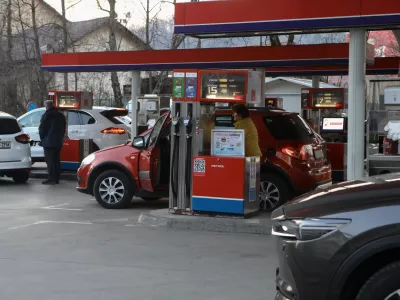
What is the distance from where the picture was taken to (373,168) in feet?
35.7

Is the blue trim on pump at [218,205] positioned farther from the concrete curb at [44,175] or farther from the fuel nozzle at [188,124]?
the concrete curb at [44,175]

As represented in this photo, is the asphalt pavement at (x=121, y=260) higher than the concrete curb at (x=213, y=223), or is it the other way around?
the concrete curb at (x=213, y=223)

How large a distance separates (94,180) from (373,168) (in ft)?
15.9

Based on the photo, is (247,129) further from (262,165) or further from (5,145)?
(5,145)

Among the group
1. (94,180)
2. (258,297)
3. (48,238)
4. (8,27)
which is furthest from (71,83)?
(258,297)

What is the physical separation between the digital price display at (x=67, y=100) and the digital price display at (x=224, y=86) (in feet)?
24.4

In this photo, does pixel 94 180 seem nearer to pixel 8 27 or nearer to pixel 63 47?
pixel 63 47

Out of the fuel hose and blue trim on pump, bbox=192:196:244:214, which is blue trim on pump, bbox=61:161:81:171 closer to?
the fuel hose

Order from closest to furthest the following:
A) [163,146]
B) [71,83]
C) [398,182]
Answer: [398,182] < [163,146] < [71,83]

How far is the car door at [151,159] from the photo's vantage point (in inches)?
458

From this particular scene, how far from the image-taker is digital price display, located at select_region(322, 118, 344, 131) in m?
19.8

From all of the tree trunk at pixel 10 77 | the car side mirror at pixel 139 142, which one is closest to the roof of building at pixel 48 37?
the tree trunk at pixel 10 77

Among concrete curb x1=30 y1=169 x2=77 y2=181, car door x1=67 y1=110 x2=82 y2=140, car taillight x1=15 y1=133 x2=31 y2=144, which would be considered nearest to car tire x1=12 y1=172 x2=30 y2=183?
car taillight x1=15 y1=133 x2=31 y2=144

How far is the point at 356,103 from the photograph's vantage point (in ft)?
34.9
